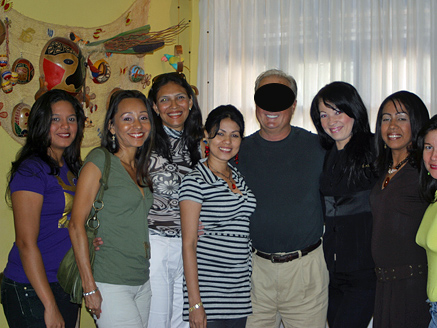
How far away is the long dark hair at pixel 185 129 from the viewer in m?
2.25

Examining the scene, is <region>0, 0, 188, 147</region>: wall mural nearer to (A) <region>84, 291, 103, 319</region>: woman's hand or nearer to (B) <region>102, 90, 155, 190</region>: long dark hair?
(B) <region>102, 90, 155, 190</region>: long dark hair

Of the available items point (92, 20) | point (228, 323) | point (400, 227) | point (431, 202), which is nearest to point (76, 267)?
point (228, 323)

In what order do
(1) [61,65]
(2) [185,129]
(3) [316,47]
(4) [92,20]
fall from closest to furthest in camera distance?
(2) [185,129] < (1) [61,65] < (4) [92,20] < (3) [316,47]

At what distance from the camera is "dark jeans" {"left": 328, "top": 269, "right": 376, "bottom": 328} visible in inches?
81.7

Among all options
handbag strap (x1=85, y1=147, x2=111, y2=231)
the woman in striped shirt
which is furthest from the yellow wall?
the woman in striped shirt

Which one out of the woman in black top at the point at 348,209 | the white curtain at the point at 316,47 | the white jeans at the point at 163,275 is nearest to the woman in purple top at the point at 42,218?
the white jeans at the point at 163,275

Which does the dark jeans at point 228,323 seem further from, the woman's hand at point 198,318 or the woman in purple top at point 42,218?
the woman in purple top at point 42,218

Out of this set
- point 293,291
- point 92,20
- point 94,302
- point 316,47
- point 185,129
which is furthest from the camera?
point 316,47

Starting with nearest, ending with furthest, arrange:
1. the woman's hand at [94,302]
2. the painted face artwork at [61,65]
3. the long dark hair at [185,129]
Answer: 1. the woman's hand at [94,302]
2. the long dark hair at [185,129]
3. the painted face artwork at [61,65]

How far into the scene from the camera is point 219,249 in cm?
192

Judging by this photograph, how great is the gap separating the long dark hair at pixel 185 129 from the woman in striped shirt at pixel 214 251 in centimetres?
32

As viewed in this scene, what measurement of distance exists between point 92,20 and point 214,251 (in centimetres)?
187

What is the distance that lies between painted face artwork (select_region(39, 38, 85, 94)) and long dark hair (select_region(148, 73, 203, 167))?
0.52 metres

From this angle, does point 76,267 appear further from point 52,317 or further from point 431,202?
point 431,202
